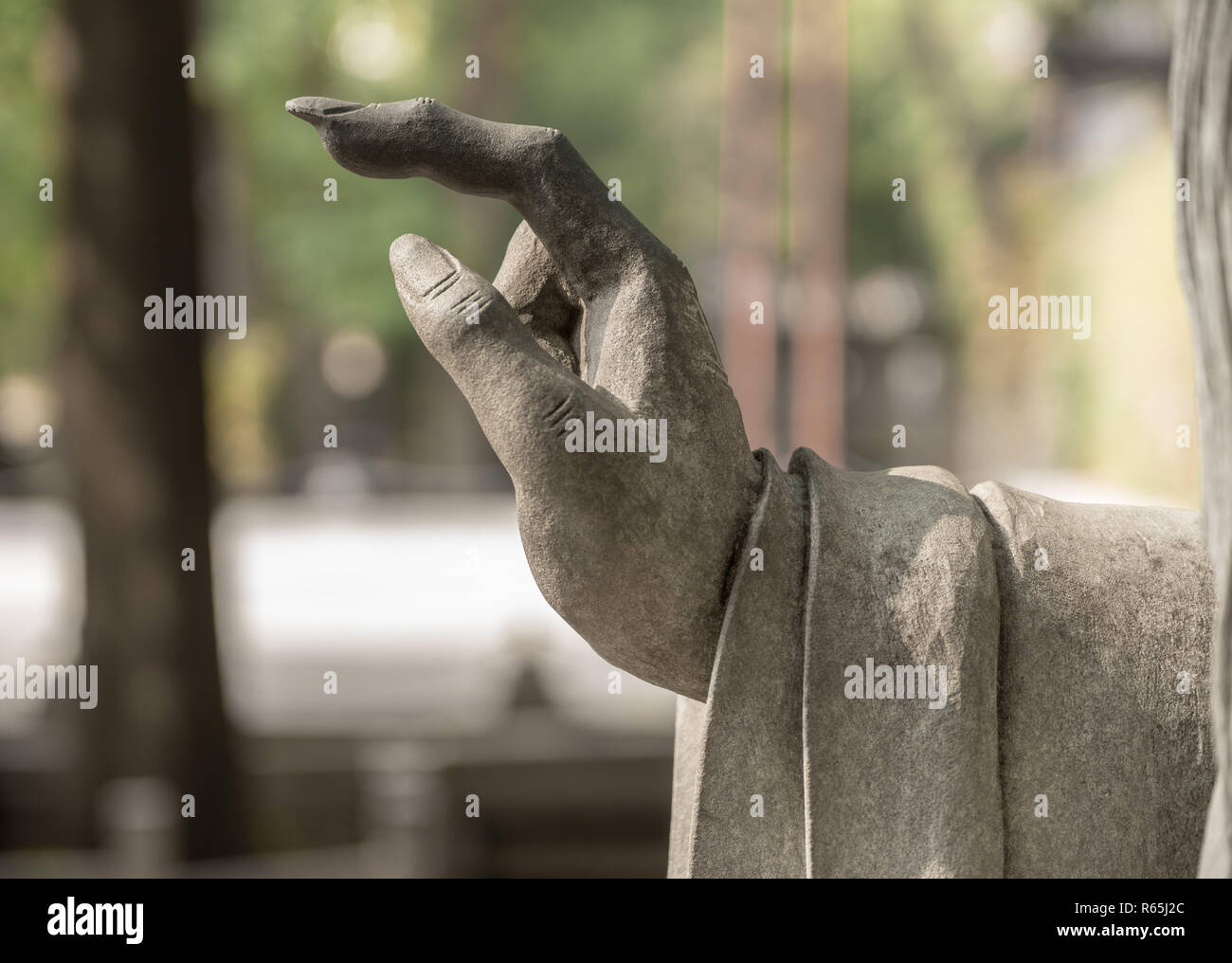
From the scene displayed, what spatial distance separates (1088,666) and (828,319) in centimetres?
946

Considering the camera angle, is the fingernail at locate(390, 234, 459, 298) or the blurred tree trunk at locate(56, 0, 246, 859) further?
the blurred tree trunk at locate(56, 0, 246, 859)

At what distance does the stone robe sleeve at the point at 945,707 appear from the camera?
1.80 metres

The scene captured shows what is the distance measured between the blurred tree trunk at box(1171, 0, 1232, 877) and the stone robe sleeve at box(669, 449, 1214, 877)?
1.00ft

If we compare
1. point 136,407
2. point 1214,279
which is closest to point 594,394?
point 1214,279

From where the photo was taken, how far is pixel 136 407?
5.91 metres

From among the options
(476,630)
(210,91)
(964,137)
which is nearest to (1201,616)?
(210,91)

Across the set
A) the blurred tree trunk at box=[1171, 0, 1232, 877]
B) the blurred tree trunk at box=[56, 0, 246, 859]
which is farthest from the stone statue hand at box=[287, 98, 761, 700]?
the blurred tree trunk at box=[56, 0, 246, 859]

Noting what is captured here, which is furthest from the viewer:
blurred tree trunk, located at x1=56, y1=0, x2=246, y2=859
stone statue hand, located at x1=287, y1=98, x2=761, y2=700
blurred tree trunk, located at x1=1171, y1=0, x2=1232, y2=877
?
blurred tree trunk, located at x1=56, y1=0, x2=246, y2=859

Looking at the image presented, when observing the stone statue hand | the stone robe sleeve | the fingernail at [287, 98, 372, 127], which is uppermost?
the fingernail at [287, 98, 372, 127]

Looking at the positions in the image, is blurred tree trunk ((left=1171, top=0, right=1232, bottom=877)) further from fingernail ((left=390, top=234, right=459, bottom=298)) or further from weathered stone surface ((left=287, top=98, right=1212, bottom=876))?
fingernail ((left=390, top=234, right=459, bottom=298))

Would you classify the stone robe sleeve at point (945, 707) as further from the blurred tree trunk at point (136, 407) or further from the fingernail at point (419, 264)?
the blurred tree trunk at point (136, 407)

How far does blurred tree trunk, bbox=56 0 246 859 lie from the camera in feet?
19.5

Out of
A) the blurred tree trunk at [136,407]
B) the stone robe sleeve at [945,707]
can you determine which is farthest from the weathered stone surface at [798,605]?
the blurred tree trunk at [136,407]

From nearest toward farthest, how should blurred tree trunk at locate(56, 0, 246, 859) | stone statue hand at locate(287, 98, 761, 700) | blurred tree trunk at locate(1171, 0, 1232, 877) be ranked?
blurred tree trunk at locate(1171, 0, 1232, 877), stone statue hand at locate(287, 98, 761, 700), blurred tree trunk at locate(56, 0, 246, 859)
